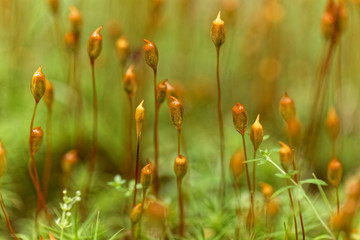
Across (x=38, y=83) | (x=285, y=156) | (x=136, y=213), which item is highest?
(x=38, y=83)

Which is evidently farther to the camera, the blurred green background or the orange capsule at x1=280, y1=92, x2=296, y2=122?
the blurred green background

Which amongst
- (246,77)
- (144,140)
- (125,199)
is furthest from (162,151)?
(246,77)

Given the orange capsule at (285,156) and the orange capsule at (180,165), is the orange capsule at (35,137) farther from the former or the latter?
the orange capsule at (285,156)

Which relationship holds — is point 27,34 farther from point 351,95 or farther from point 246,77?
point 351,95

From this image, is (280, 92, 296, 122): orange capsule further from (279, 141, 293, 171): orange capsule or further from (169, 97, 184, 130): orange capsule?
(169, 97, 184, 130): orange capsule

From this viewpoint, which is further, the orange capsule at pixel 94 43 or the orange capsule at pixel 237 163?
the orange capsule at pixel 237 163

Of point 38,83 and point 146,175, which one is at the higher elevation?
point 38,83

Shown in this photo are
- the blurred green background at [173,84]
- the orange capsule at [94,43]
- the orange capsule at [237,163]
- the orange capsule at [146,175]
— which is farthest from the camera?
the blurred green background at [173,84]

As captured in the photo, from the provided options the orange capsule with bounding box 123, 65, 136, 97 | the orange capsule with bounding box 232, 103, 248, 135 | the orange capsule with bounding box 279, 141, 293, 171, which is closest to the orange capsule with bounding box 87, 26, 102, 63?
the orange capsule with bounding box 123, 65, 136, 97

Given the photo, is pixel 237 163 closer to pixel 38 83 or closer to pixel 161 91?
pixel 161 91

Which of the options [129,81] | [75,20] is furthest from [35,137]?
[75,20]

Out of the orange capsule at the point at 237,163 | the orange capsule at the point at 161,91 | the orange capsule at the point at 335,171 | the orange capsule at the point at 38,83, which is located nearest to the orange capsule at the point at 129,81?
the orange capsule at the point at 161,91
